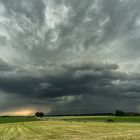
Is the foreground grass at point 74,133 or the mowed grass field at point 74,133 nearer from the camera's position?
the foreground grass at point 74,133

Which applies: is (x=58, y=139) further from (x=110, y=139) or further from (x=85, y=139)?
(x=110, y=139)

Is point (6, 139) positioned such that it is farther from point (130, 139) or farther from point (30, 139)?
point (130, 139)

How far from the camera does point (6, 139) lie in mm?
36969

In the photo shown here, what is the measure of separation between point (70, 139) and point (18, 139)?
7.56 m

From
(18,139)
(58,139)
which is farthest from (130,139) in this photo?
(18,139)

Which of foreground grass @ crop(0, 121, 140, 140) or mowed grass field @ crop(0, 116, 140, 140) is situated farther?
mowed grass field @ crop(0, 116, 140, 140)

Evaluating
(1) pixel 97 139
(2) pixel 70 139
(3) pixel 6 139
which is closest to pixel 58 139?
(2) pixel 70 139

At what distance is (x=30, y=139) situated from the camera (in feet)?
115

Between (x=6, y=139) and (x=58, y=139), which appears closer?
(x=58, y=139)

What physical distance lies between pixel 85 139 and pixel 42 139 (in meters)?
5.92

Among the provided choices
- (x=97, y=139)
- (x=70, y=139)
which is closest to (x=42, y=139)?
(x=70, y=139)

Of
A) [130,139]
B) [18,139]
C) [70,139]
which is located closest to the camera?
[130,139]

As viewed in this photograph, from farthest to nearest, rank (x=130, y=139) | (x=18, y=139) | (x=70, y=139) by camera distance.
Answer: (x=18, y=139)
(x=70, y=139)
(x=130, y=139)

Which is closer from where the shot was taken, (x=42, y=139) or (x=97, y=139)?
(x=97, y=139)
